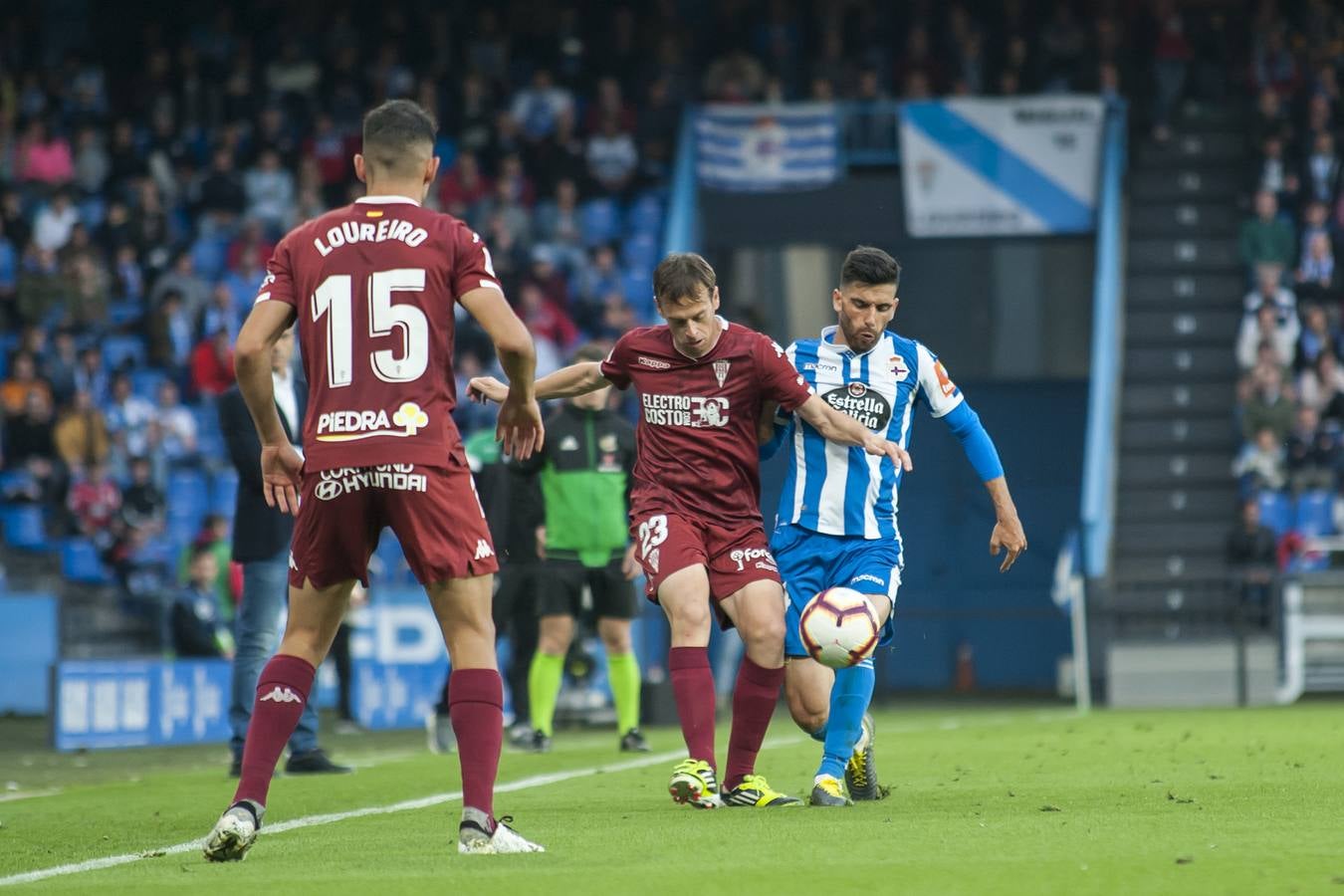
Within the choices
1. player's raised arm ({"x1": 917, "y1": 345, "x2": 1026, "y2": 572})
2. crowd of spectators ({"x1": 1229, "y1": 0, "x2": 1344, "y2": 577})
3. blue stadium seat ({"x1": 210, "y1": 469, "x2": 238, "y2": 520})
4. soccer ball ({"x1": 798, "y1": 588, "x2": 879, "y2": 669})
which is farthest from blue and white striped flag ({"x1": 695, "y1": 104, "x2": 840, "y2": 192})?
soccer ball ({"x1": 798, "y1": 588, "x2": 879, "y2": 669})

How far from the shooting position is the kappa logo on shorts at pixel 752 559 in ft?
25.9

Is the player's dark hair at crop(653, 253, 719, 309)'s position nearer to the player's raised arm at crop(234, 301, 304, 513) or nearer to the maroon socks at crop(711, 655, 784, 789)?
the maroon socks at crop(711, 655, 784, 789)

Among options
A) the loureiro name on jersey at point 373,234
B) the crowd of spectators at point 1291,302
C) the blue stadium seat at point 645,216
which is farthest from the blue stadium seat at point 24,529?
the loureiro name on jersey at point 373,234

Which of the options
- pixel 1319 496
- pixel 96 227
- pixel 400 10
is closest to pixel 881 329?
pixel 1319 496

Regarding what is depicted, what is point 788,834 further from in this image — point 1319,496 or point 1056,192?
point 1056,192

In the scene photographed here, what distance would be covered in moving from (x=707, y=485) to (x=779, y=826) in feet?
5.21

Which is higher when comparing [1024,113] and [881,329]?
[1024,113]

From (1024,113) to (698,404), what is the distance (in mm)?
15925

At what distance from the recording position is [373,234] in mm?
6250

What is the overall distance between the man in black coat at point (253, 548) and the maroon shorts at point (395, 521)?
13.0ft

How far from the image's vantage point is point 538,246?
2400 centimetres

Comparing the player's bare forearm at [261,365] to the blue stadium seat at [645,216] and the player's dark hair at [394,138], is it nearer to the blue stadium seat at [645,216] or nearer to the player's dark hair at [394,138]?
the player's dark hair at [394,138]

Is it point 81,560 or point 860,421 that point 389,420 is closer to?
point 860,421

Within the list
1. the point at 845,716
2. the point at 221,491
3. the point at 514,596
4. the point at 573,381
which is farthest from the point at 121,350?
the point at 845,716
